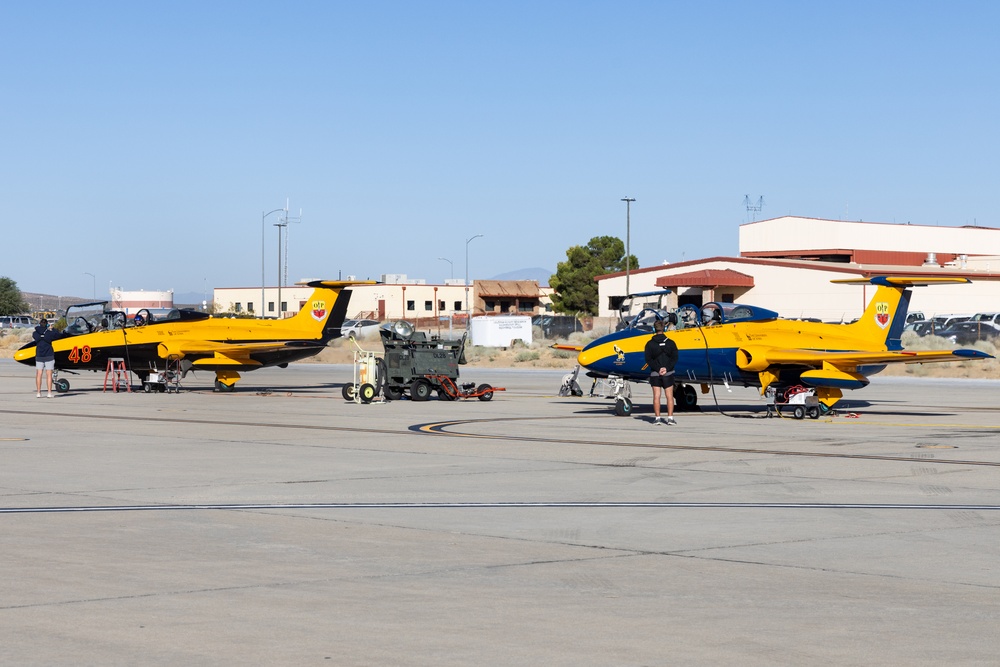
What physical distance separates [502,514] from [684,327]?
13941 millimetres

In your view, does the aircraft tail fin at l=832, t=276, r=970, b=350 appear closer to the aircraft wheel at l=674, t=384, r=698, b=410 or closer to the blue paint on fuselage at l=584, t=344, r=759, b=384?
the blue paint on fuselage at l=584, t=344, r=759, b=384

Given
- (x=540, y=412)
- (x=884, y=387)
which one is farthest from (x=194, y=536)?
(x=884, y=387)

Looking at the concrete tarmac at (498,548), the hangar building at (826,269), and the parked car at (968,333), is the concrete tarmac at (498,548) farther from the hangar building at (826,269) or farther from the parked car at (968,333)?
the hangar building at (826,269)

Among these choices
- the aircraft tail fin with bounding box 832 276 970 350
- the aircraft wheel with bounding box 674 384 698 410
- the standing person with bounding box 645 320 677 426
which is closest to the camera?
the standing person with bounding box 645 320 677 426

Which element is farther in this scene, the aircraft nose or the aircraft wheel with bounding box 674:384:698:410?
the aircraft wheel with bounding box 674:384:698:410

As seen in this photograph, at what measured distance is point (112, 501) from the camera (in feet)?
39.4

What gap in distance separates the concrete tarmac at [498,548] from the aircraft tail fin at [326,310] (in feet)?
47.0

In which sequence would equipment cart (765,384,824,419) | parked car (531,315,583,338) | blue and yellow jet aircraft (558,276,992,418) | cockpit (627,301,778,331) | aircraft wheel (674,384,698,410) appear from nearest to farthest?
equipment cart (765,384,824,419) < blue and yellow jet aircraft (558,276,992,418) < cockpit (627,301,778,331) < aircraft wheel (674,384,698,410) < parked car (531,315,583,338)

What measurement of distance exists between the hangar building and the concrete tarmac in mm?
58767

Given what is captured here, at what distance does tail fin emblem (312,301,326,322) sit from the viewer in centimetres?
3472

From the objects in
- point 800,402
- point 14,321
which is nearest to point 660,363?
point 800,402

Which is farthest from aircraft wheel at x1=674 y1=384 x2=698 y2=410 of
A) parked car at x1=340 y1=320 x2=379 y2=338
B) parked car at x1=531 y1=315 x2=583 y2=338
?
parked car at x1=531 y1=315 x2=583 y2=338

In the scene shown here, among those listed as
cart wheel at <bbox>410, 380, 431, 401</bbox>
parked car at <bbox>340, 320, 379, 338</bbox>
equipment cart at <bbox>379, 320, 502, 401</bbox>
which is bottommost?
cart wheel at <bbox>410, 380, 431, 401</bbox>

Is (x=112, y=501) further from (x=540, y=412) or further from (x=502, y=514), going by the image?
(x=540, y=412)
